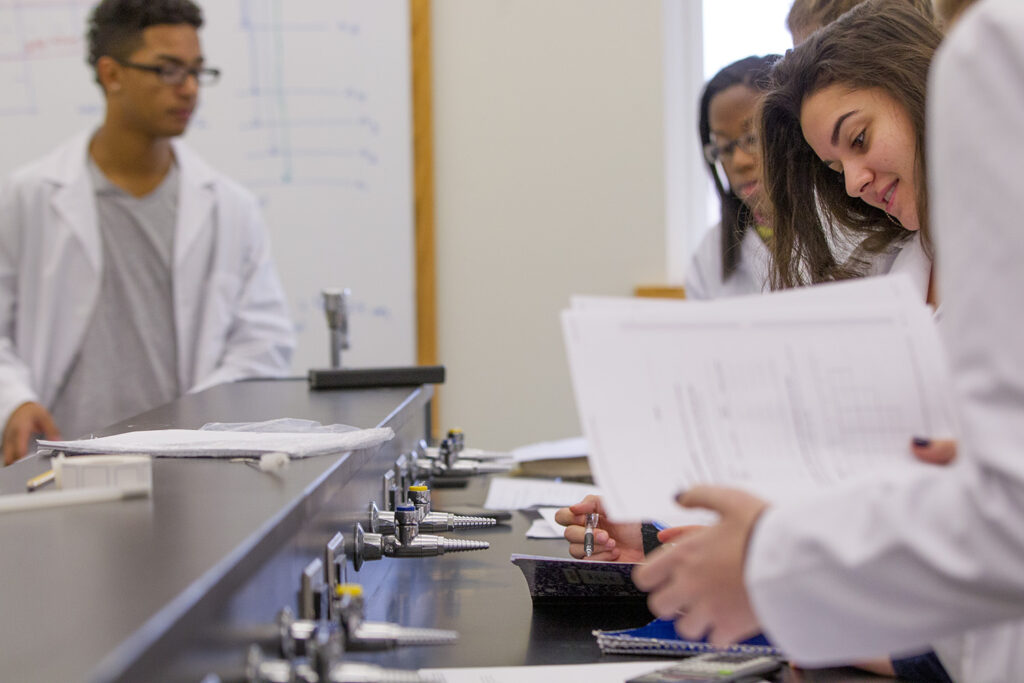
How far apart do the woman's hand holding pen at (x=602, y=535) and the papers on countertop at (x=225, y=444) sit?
0.93ft

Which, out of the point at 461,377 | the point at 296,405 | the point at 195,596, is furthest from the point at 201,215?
the point at 195,596

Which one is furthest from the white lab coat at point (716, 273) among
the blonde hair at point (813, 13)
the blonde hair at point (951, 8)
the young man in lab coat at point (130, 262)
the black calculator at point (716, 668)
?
the blonde hair at point (951, 8)

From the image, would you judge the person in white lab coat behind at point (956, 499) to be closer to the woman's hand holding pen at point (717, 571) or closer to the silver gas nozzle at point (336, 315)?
A: the woman's hand holding pen at point (717, 571)

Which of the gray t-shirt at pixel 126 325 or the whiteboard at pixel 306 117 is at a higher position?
the whiteboard at pixel 306 117

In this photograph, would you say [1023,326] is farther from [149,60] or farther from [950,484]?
[149,60]

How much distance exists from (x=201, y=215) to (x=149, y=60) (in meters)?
0.41

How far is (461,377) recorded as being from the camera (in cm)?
333

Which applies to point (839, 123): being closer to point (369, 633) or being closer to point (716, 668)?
point (716, 668)

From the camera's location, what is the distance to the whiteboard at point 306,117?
3236 millimetres

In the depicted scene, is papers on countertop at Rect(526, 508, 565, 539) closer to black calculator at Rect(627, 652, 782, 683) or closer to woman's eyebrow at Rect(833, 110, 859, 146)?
black calculator at Rect(627, 652, 782, 683)

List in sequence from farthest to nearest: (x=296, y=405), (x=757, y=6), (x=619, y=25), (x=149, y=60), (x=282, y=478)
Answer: (x=757, y=6) → (x=619, y=25) → (x=149, y=60) → (x=296, y=405) → (x=282, y=478)

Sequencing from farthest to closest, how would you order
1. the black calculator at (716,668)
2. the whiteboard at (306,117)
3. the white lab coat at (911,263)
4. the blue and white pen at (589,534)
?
the whiteboard at (306,117) → the white lab coat at (911,263) → the blue and white pen at (589,534) → the black calculator at (716,668)

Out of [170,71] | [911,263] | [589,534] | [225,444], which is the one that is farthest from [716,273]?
[225,444]

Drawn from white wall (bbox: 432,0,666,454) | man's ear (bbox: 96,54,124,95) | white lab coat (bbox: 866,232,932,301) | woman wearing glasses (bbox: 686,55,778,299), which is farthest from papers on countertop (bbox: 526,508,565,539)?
man's ear (bbox: 96,54,124,95)
